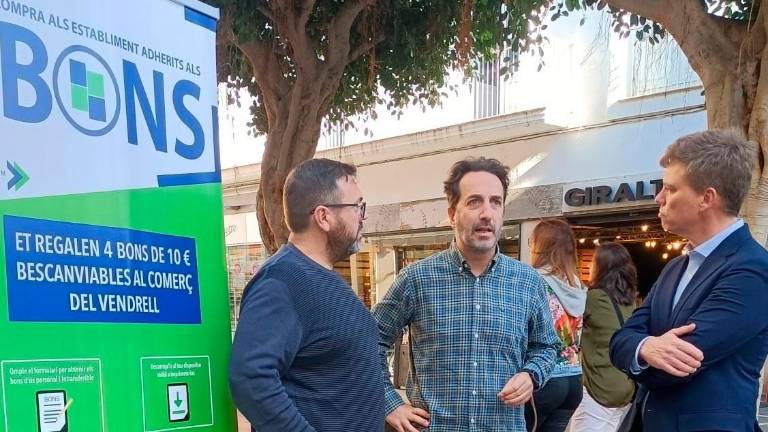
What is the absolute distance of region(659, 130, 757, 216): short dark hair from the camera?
2.13 meters

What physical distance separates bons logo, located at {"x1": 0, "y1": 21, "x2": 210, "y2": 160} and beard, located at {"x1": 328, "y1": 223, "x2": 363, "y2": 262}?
47 cm

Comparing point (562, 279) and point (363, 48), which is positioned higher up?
point (363, 48)

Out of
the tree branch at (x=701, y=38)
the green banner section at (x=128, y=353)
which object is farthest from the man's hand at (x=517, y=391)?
the tree branch at (x=701, y=38)

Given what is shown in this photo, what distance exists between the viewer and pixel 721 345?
2.04 m

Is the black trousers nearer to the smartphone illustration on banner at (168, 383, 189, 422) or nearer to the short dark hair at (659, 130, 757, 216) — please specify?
the short dark hair at (659, 130, 757, 216)

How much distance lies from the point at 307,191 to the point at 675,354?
1.18m

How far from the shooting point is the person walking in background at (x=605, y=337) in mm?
4289

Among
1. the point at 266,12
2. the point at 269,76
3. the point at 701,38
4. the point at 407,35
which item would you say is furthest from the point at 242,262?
the point at 701,38

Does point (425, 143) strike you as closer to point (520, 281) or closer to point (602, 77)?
point (602, 77)

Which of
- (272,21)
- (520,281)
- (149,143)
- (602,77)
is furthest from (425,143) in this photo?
(149,143)

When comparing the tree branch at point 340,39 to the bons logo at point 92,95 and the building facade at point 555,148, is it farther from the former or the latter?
the bons logo at point 92,95

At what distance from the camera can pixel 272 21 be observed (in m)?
6.68

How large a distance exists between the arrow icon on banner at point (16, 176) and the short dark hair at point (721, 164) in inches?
72.3

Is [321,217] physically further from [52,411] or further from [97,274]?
[52,411]
